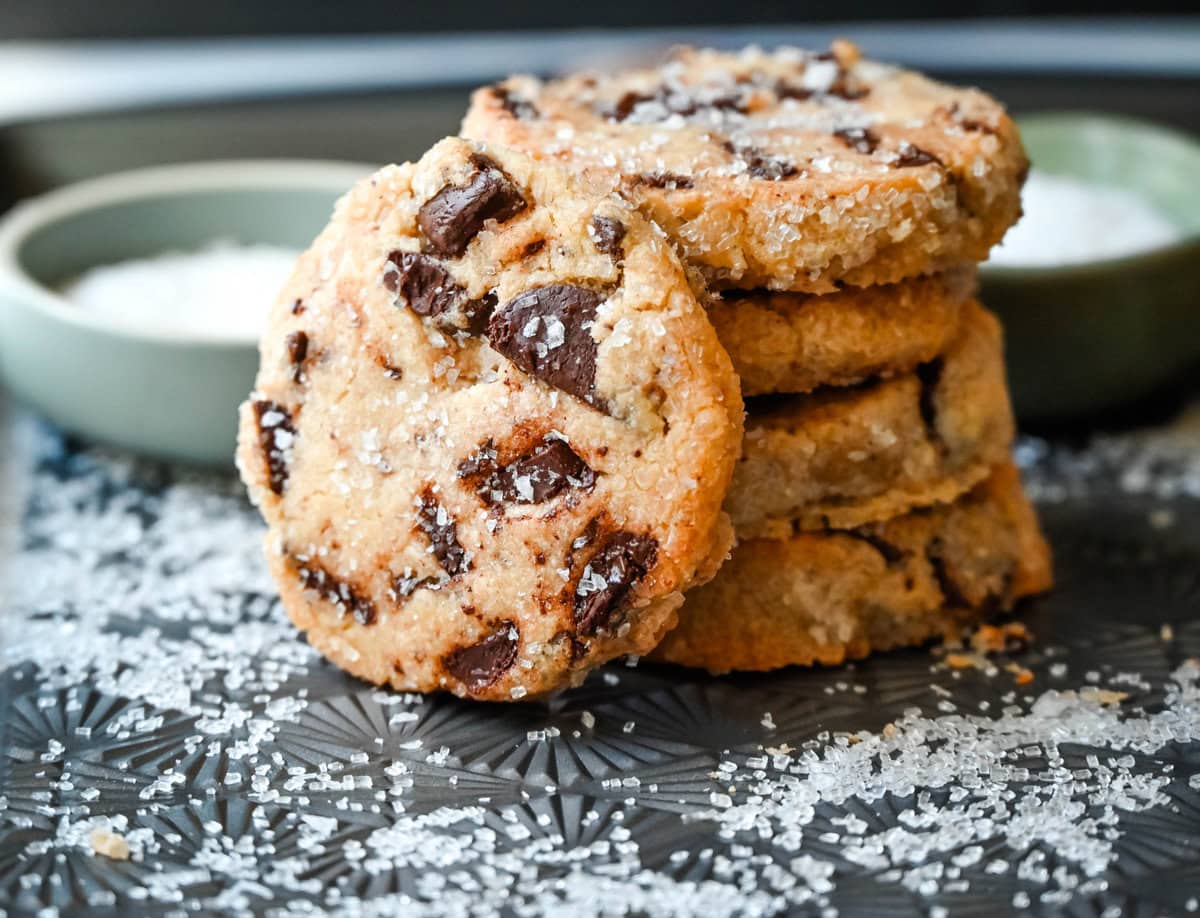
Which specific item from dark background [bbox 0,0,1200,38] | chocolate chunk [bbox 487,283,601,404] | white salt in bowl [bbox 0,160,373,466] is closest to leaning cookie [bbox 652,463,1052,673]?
chocolate chunk [bbox 487,283,601,404]

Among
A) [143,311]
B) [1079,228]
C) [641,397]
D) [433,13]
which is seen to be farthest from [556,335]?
[433,13]

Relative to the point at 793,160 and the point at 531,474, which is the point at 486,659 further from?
the point at 793,160

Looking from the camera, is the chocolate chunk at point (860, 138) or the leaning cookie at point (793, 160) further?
the chocolate chunk at point (860, 138)

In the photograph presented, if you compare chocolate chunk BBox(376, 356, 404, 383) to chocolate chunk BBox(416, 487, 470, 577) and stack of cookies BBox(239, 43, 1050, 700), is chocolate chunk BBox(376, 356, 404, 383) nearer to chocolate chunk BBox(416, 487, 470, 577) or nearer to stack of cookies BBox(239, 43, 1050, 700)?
stack of cookies BBox(239, 43, 1050, 700)

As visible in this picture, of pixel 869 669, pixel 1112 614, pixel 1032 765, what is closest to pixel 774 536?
pixel 869 669

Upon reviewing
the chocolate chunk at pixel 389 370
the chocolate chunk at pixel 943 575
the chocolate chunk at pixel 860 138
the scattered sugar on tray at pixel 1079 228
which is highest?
the chocolate chunk at pixel 860 138

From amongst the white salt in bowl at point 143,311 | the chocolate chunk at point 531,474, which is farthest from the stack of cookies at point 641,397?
the white salt in bowl at point 143,311

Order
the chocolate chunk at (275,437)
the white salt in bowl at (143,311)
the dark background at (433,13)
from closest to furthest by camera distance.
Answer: the chocolate chunk at (275,437) < the white salt in bowl at (143,311) < the dark background at (433,13)

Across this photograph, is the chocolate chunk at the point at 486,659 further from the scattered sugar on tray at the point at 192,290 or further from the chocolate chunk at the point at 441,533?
the scattered sugar on tray at the point at 192,290
